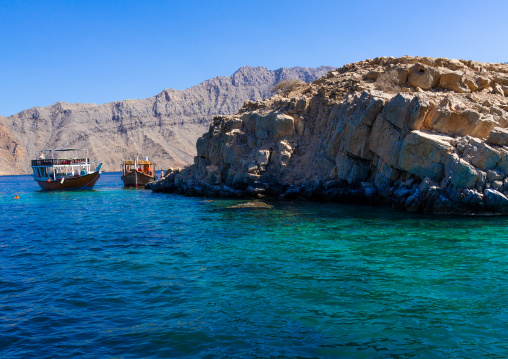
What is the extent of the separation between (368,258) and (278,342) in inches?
256

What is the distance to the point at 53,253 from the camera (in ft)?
50.0

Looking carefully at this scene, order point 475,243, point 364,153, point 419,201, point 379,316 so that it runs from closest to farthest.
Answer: point 379,316 < point 475,243 < point 419,201 < point 364,153

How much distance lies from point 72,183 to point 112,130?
116m

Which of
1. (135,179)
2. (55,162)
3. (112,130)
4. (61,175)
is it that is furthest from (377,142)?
(112,130)

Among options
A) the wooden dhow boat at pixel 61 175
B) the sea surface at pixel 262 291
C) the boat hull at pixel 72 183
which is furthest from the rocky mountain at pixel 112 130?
the sea surface at pixel 262 291

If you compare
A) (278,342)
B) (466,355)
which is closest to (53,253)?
(278,342)

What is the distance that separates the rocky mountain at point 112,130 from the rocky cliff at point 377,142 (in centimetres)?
10607

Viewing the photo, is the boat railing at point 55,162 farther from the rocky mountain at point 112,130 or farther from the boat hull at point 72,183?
the rocky mountain at point 112,130

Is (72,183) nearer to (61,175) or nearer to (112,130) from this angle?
(61,175)

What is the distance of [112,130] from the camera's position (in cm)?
16025

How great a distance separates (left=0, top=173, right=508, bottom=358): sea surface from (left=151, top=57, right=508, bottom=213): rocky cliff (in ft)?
9.91

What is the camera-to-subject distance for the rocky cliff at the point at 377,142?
2125cm

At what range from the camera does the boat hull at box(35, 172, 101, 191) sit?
50375 mm

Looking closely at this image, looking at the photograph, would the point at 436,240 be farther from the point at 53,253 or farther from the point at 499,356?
the point at 53,253
